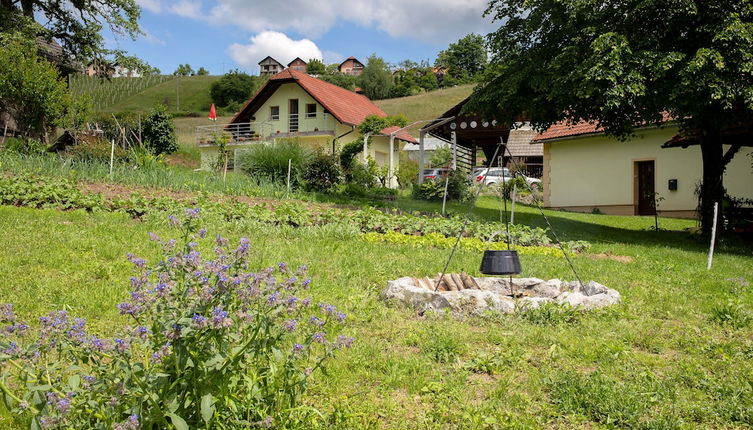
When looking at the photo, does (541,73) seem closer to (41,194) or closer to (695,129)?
(695,129)

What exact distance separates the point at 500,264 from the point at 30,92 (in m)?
15.5

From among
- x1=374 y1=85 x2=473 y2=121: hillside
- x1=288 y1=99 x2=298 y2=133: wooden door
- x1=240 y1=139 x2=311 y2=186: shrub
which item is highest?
x1=374 y1=85 x2=473 y2=121: hillside

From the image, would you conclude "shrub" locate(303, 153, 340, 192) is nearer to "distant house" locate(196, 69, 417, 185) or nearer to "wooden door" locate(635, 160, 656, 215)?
"distant house" locate(196, 69, 417, 185)

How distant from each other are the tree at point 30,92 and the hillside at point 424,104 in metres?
43.7

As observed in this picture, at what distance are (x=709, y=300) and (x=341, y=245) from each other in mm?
4461

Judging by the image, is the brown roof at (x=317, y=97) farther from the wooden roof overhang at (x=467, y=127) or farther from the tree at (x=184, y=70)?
the tree at (x=184, y=70)

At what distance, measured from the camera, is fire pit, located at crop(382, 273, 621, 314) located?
4852 mm

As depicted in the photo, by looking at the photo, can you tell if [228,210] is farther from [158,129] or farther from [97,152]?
[158,129]

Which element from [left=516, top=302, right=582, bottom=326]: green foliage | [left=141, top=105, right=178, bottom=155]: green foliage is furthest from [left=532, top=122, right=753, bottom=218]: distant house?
[left=141, top=105, right=178, bottom=155]: green foliage

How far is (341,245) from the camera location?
7.66 m

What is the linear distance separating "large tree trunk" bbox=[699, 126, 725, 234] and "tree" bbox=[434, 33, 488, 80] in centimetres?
7556

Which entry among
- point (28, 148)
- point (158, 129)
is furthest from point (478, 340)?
point (158, 129)

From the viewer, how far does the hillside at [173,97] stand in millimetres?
61625

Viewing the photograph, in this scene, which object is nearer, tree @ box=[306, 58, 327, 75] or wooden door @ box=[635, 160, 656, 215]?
wooden door @ box=[635, 160, 656, 215]
